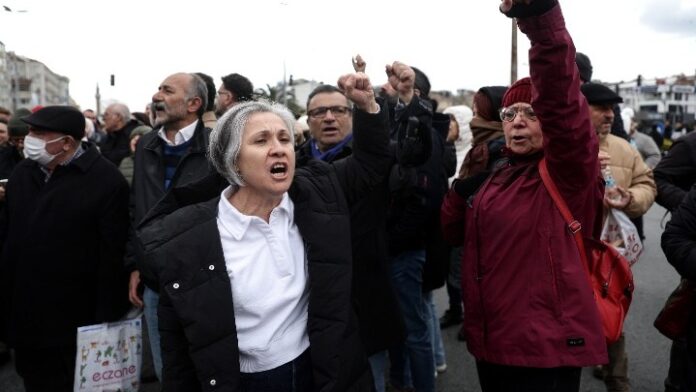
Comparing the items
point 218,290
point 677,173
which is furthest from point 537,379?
point 677,173

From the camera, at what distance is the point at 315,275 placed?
6.58ft

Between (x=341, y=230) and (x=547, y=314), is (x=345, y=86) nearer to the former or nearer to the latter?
(x=341, y=230)

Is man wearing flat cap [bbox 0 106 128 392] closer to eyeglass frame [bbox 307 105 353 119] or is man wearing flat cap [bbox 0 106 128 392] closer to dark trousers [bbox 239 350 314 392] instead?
eyeglass frame [bbox 307 105 353 119]

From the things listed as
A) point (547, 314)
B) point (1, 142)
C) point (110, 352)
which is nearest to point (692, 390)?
point (547, 314)

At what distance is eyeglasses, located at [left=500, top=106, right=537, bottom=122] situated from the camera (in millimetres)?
2238

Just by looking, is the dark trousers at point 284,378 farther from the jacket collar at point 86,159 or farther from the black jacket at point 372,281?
the jacket collar at point 86,159

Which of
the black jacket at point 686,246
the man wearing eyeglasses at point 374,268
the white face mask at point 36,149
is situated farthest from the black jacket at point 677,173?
the white face mask at point 36,149

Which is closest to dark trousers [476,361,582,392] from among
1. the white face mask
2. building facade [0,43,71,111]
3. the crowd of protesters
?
the crowd of protesters

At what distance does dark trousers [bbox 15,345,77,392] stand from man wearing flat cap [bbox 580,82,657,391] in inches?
128

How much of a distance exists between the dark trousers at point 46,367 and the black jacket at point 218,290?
5.57 ft

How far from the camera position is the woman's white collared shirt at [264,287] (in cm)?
197

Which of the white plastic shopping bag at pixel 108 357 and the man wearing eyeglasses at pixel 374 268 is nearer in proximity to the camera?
the man wearing eyeglasses at pixel 374 268

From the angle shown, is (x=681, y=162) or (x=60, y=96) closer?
(x=681, y=162)

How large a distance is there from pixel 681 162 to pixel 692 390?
1490 mm
